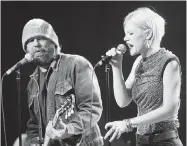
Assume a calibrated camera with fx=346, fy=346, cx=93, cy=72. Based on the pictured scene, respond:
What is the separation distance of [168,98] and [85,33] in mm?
1281

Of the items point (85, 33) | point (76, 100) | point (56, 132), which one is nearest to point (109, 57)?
point (76, 100)

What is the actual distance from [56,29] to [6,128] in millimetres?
971

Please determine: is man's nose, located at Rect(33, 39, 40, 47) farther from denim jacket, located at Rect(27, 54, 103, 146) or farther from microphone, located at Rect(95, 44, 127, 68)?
microphone, located at Rect(95, 44, 127, 68)

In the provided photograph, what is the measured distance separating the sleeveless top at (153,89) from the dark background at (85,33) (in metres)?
0.60

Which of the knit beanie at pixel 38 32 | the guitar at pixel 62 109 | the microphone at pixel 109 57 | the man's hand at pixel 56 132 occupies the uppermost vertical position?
the knit beanie at pixel 38 32

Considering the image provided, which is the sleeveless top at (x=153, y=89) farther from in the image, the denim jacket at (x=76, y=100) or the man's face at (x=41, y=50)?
the man's face at (x=41, y=50)

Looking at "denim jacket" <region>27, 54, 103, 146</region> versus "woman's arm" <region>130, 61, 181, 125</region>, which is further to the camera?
"denim jacket" <region>27, 54, 103, 146</region>

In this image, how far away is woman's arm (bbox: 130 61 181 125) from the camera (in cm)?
177

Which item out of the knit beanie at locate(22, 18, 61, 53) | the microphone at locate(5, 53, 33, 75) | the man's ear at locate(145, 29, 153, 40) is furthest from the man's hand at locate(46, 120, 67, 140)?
the man's ear at locate(145, 29, 153, 40)

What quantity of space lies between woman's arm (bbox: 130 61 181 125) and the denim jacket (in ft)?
2.04

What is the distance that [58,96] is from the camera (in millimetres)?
2480

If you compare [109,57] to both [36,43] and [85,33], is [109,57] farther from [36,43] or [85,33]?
[85,33]

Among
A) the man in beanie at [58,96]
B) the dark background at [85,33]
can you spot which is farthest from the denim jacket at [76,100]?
the dark background at [85,33]

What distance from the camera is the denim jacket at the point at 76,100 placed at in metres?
2.39
